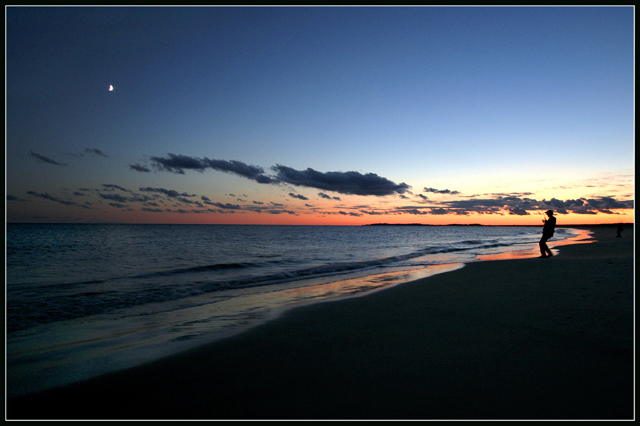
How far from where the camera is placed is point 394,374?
12.3 feet

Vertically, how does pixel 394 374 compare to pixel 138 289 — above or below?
above

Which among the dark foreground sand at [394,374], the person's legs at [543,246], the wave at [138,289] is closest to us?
the dark foreground sand at [394,374]

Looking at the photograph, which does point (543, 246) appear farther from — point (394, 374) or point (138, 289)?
point (138, 289)

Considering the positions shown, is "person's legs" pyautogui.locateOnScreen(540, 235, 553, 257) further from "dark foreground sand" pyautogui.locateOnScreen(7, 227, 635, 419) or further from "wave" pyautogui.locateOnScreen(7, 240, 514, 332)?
"dark foreground sand" pyautogui.locateOnScreen(7, 227, 635, 419)

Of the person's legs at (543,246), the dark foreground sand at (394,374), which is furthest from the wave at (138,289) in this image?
the person's legs at (543,246)

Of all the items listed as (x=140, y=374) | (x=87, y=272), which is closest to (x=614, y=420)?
(x=140, y=374)

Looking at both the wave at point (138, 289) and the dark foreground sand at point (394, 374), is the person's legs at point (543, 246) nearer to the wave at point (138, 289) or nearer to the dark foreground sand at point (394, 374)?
the wave at point (138, 289)

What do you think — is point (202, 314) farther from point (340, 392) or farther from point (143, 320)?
point (340, 392)

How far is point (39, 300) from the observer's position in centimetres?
971

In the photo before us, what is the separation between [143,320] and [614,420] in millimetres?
7929

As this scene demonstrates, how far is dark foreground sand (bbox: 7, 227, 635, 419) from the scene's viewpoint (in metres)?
3.12

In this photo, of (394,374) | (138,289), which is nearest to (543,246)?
(394,374)

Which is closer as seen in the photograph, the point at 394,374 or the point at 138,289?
the point at 394,374

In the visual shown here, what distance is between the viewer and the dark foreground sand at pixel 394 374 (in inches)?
123
